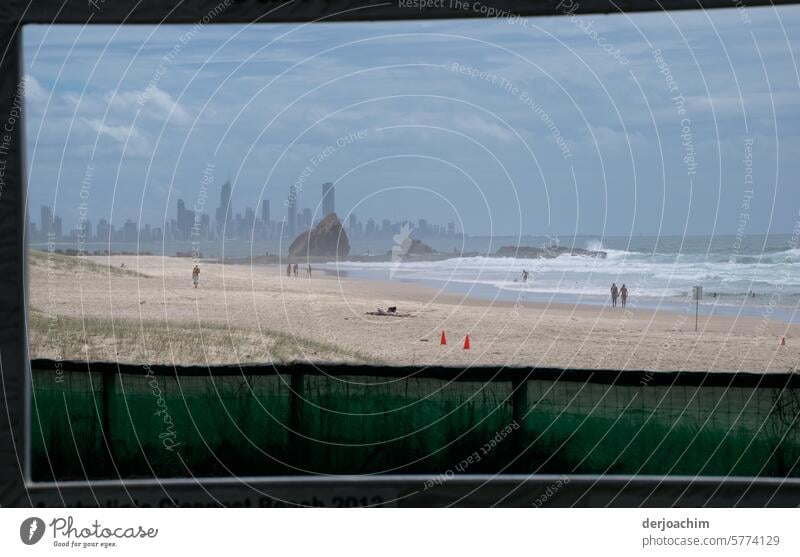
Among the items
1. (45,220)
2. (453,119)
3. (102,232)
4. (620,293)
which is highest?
(453,119)

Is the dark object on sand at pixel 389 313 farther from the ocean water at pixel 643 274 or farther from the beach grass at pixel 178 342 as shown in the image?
the ocean water at pixel 643 274

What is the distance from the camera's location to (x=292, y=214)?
42.6 meters

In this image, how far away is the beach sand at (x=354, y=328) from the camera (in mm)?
30000

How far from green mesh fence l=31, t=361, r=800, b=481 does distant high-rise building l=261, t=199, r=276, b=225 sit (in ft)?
111

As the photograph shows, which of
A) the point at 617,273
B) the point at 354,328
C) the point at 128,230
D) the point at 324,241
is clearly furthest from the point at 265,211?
→ the point at 617,273

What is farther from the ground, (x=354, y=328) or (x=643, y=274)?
(x=643, y=274)

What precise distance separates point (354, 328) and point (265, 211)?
11.5m

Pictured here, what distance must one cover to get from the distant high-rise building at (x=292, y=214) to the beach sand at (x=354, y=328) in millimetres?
3494

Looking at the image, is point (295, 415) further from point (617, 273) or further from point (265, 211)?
point (265, 211)

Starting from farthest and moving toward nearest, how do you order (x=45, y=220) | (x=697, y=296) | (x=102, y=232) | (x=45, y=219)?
(x=102, y=232) < (x=45, y=219) < (x=45, y=220) < (x=697, y=296)

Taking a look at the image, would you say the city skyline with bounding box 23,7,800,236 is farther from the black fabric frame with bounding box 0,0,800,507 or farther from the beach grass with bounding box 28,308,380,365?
the black fabric frame with bounding box 0,0,800,507

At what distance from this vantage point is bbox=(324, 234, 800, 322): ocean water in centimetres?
2948

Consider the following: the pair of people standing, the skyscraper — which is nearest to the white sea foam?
the pair of people standing

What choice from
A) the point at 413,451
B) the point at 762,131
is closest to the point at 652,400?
the point at 413,451
